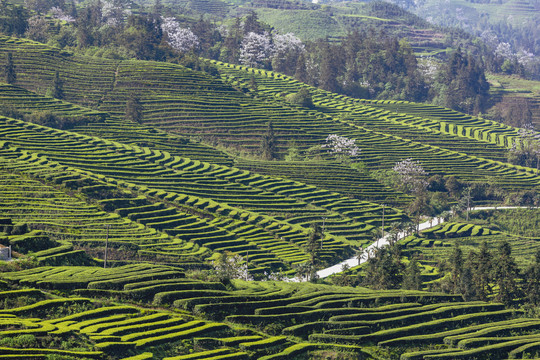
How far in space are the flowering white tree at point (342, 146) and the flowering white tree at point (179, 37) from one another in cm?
5313

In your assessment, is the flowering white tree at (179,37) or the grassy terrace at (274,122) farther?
the flowering white tree at (179,37)

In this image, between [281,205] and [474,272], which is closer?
[474,272]

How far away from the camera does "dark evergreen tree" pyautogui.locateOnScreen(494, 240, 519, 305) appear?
71750 mm

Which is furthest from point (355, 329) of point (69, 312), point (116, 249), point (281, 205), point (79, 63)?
point (79, 63)

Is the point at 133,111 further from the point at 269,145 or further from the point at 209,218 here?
the point at 209,218

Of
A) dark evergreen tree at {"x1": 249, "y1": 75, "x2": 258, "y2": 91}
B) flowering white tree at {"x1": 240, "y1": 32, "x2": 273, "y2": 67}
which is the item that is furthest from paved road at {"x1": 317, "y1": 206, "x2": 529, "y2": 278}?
flowering white tree at {"x1": 240, "y1": 32, "x2": 273, "y2": 67}

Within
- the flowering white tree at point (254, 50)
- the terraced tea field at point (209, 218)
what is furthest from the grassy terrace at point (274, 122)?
the flowering white tree at point (254, 50)

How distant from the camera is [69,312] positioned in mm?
46938

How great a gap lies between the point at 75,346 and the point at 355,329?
2015cm

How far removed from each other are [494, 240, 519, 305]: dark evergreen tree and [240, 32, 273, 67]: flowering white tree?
114 metres

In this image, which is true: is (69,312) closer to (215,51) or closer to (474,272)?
(474,272)

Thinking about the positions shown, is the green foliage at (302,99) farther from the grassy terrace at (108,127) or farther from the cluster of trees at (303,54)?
the grassy terrace at (108,127)

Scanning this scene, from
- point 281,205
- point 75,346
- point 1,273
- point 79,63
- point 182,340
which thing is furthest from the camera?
point 79,63

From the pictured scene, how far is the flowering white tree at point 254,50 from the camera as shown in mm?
179000
